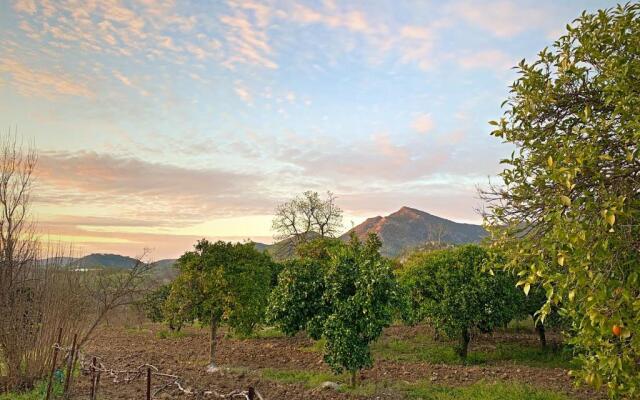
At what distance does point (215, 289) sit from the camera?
1864 cm

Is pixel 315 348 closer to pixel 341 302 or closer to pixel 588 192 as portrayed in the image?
pixel 341 302

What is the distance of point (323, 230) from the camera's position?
5825 cm

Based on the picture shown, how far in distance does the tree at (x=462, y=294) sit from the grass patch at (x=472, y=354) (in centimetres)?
A: 88

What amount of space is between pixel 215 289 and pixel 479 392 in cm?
1104

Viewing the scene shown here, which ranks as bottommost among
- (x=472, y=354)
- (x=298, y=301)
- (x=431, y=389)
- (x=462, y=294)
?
(x=472, y=354)

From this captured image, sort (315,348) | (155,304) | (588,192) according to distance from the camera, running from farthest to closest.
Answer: (155,304) < (315,348) < (588,192)

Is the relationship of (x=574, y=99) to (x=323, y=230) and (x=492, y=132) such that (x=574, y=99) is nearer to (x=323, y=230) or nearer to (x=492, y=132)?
(x=492, y=132)

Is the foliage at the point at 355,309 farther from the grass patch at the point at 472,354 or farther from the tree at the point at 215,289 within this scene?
the grass patch at the point at 472,354

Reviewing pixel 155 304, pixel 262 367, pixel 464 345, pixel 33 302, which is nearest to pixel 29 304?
pixel 33 302

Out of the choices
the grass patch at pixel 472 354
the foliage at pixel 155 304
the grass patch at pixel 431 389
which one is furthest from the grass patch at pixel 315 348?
the foliage at pixel 155 304

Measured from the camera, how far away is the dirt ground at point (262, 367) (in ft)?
44.6

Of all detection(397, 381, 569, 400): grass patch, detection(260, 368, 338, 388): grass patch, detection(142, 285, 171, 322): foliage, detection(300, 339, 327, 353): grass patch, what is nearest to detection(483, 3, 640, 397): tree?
detection(397, 381, 569, 400): grass patch

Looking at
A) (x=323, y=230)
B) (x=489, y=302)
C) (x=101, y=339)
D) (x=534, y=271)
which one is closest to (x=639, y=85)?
(x=534, y=271)

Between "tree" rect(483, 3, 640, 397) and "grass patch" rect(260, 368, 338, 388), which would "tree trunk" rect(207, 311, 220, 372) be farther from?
"tree" rect(483, 3, 640, 397)
